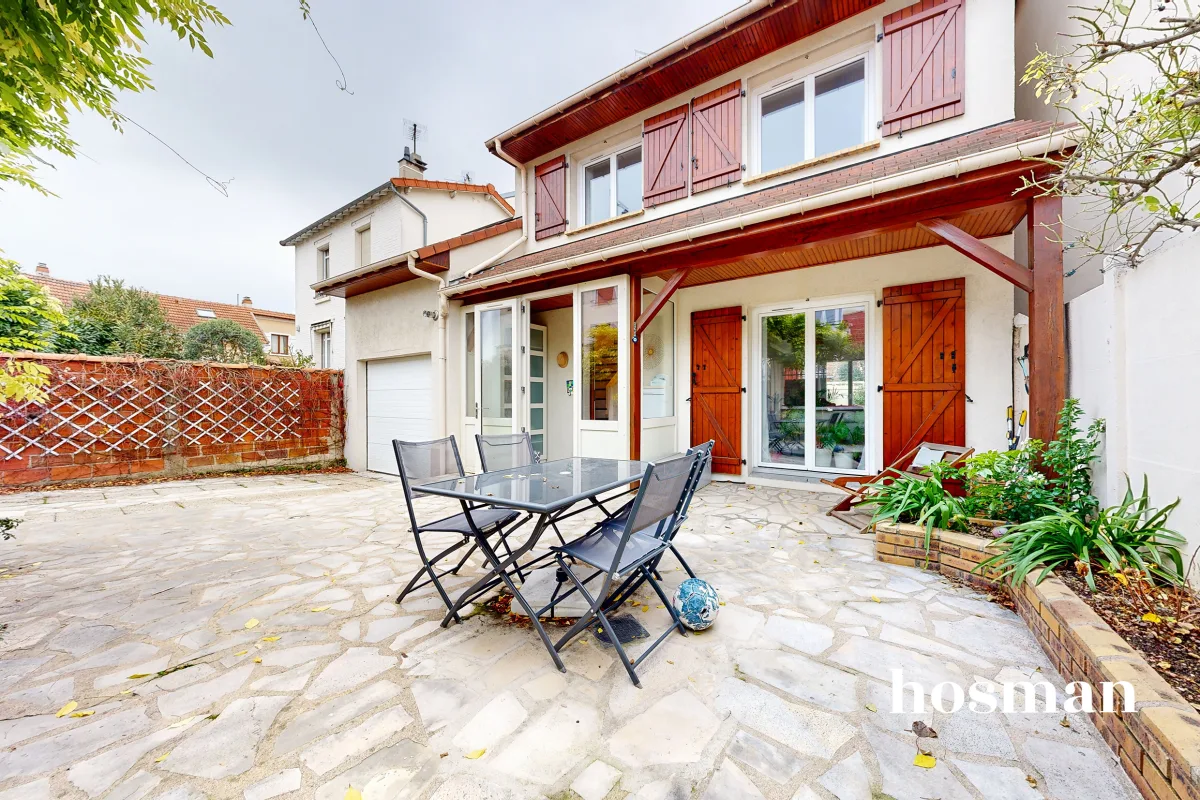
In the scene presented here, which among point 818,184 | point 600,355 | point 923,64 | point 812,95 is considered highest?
point 812,95

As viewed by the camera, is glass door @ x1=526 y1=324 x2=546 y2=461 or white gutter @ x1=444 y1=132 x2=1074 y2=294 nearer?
white gutter @ x1=444 y1=132 x2=1074 y2=294

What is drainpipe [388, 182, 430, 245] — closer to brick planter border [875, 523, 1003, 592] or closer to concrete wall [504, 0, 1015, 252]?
concrete wall [504, 0, 1015, 252]

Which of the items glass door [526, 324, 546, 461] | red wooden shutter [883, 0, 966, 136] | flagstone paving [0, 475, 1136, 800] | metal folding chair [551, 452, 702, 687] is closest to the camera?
flagstone paving [0, 475, 1136, 800]

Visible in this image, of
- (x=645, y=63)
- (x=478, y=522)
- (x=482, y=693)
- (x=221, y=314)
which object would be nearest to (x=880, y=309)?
(x=645, y=63)

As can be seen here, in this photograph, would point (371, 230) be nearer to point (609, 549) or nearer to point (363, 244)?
point (363, 244)

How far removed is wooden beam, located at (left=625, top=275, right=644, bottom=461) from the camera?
509 cm

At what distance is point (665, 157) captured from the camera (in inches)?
221

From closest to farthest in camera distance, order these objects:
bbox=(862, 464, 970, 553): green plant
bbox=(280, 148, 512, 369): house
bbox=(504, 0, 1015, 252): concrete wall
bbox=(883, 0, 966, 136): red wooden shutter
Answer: bbox=(862, 464, 970, 553): green plant
bbox=(504, 0, 1015, 252): concrete wall
bbox=(883, 0, 966, 136): red wooden shutter
bbox=(280, 148, 512, 369): house

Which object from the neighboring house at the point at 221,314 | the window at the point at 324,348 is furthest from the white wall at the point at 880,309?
the neighboring house at the point at 221,314

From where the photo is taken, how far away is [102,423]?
21.0 ft

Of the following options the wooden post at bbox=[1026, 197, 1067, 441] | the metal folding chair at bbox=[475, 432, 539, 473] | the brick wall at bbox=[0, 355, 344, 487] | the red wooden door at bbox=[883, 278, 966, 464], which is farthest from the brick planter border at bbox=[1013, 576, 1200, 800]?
the brick wall at bbox=[0, 355, 344, 487]

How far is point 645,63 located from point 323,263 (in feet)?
34.3

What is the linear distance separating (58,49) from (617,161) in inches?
218

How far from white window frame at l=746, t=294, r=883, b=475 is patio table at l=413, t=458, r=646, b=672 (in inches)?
128
